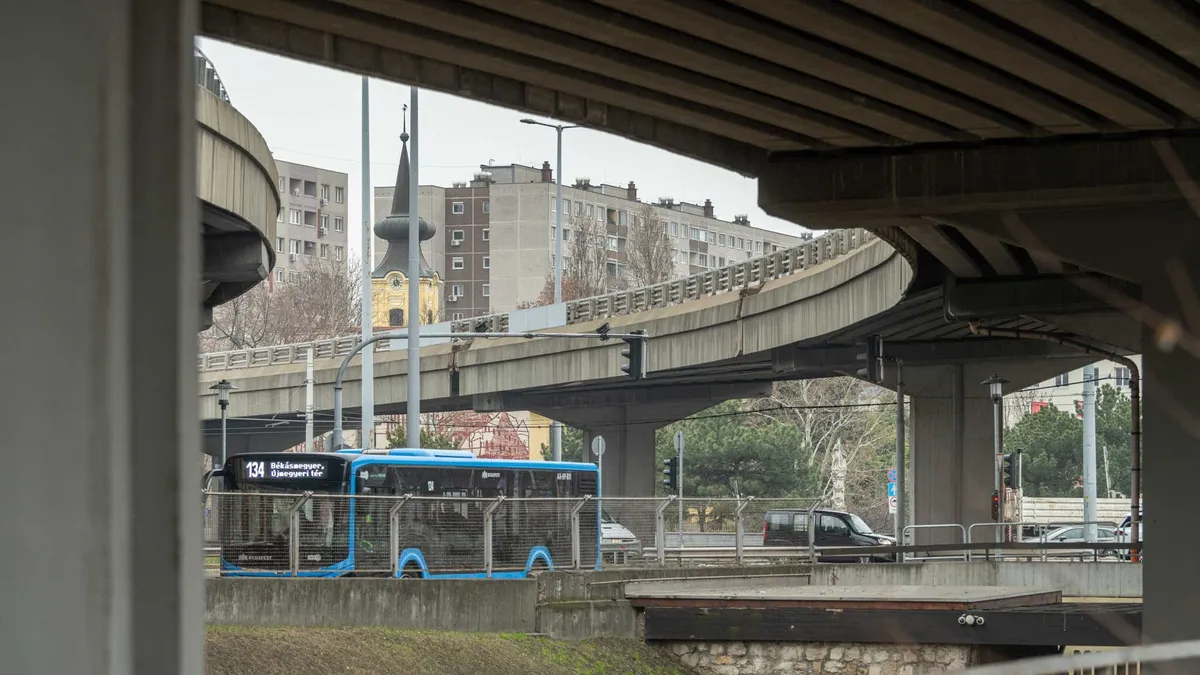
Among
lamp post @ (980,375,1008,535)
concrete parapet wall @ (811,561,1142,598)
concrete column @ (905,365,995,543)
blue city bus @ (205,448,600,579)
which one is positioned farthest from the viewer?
concrete column @ (905,365,995,543)

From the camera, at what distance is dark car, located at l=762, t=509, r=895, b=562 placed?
109 ft

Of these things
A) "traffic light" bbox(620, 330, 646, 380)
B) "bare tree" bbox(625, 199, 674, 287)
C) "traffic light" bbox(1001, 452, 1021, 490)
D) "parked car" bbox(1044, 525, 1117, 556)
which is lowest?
"parked car" bbox(1044, 525, 1117, 556)

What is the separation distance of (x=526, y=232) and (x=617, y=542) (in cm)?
10928

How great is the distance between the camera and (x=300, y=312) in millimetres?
100375

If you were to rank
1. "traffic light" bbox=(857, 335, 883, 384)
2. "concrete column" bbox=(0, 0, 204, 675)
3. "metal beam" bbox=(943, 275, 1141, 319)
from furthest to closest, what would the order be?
"traffic light" bbox=(857, 335, 883, 384), "metal beam" bbox=(943, 275, 1141, 319), "concrete column" bbox=(0, 0, 204, 675)

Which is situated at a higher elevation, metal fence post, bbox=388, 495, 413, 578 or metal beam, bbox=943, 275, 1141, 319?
metal beam, bbox=943, 275, 1141, 319

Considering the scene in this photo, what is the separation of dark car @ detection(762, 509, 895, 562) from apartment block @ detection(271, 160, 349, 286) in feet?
376

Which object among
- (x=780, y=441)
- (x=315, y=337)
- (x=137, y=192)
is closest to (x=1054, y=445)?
(x=780, y=441)

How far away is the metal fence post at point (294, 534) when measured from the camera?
20.7 metres

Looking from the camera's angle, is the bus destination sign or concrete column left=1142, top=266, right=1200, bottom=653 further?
the bus destination sign

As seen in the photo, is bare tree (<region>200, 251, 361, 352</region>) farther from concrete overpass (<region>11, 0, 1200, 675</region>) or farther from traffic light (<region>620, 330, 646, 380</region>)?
concrete overpass (<region>11, 0, 1200, 675</region>)

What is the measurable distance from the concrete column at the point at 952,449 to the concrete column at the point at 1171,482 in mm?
24712

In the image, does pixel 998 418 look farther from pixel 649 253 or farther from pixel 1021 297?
pixel 649 253

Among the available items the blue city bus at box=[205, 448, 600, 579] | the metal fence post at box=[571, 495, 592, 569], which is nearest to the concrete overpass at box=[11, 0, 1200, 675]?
the metal fence post at box=[571, 495, 592, 569]
